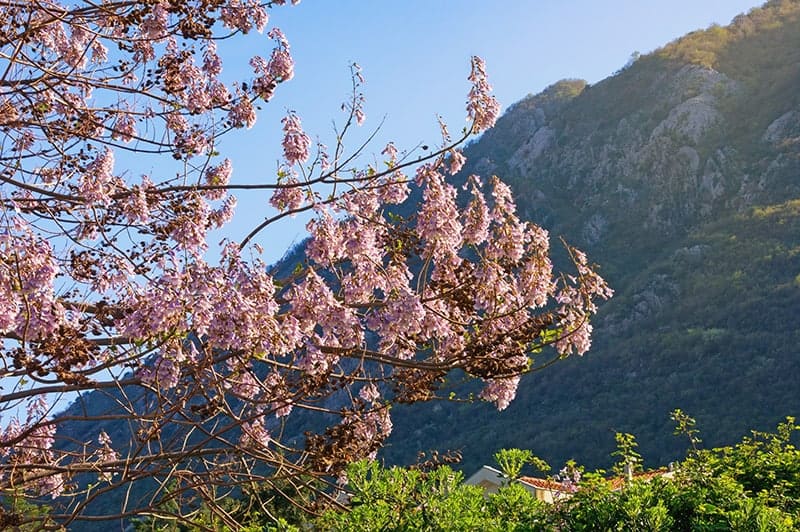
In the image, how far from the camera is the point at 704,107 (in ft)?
265

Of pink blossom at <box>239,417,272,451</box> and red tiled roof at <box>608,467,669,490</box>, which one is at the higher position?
pink blossom at <box>239,417,272,451</box>

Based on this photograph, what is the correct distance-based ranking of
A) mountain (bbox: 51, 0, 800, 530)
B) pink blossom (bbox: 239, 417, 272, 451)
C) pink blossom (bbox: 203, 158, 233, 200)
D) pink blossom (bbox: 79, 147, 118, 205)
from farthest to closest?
mountain (bbox: 51, 0, 800, 530) → pink blossom (bbox: 239, 417, 272, 451) → pink blossom (bbox: 203, 158, 233, 200) → pink blossom (bbox: 79, 147, 118, 205)

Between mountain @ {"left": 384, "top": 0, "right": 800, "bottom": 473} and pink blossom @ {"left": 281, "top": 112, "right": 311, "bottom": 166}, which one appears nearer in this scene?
pink blossom @ {"left": 281, "top": 112, "right": 311, "bottom": 166}

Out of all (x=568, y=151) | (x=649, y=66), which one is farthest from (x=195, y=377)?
A: (x=649, y=66)

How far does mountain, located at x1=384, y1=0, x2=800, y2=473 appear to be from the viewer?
46062 millimetres

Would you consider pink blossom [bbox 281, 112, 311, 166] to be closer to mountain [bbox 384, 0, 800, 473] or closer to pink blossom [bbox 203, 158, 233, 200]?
pink blossom [bbox 203, 158, 233, 200]

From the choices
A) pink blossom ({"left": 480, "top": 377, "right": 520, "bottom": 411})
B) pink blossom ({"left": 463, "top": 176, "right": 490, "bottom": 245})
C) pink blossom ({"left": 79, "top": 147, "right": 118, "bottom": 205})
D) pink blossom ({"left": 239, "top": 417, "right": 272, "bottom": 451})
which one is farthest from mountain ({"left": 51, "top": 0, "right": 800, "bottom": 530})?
pink blossom ({"left": 79, "top": 147, "right": 118, "bottom": 205})

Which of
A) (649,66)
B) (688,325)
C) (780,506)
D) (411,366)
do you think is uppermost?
(649,66)

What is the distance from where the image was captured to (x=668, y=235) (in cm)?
7031

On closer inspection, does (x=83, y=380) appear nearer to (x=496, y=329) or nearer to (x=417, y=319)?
(x=417, y=319)

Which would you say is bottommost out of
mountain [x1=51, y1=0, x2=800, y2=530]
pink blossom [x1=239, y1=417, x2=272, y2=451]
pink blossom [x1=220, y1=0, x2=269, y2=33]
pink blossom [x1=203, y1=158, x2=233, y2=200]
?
pink blossom [x1=239, y1=417, x2=272, y2=451]

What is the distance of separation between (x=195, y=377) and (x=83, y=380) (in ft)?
2.72

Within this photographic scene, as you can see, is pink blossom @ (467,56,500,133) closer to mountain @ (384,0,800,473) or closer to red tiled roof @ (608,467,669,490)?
red tiled roof @ (608,467,669,490)

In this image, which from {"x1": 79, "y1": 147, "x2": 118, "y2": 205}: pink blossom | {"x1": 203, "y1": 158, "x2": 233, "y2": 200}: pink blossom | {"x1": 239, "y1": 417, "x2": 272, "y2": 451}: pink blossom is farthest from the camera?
{"x1": 239, "y1": 417, "x2": 272, "y2": 451}: pink blossom
